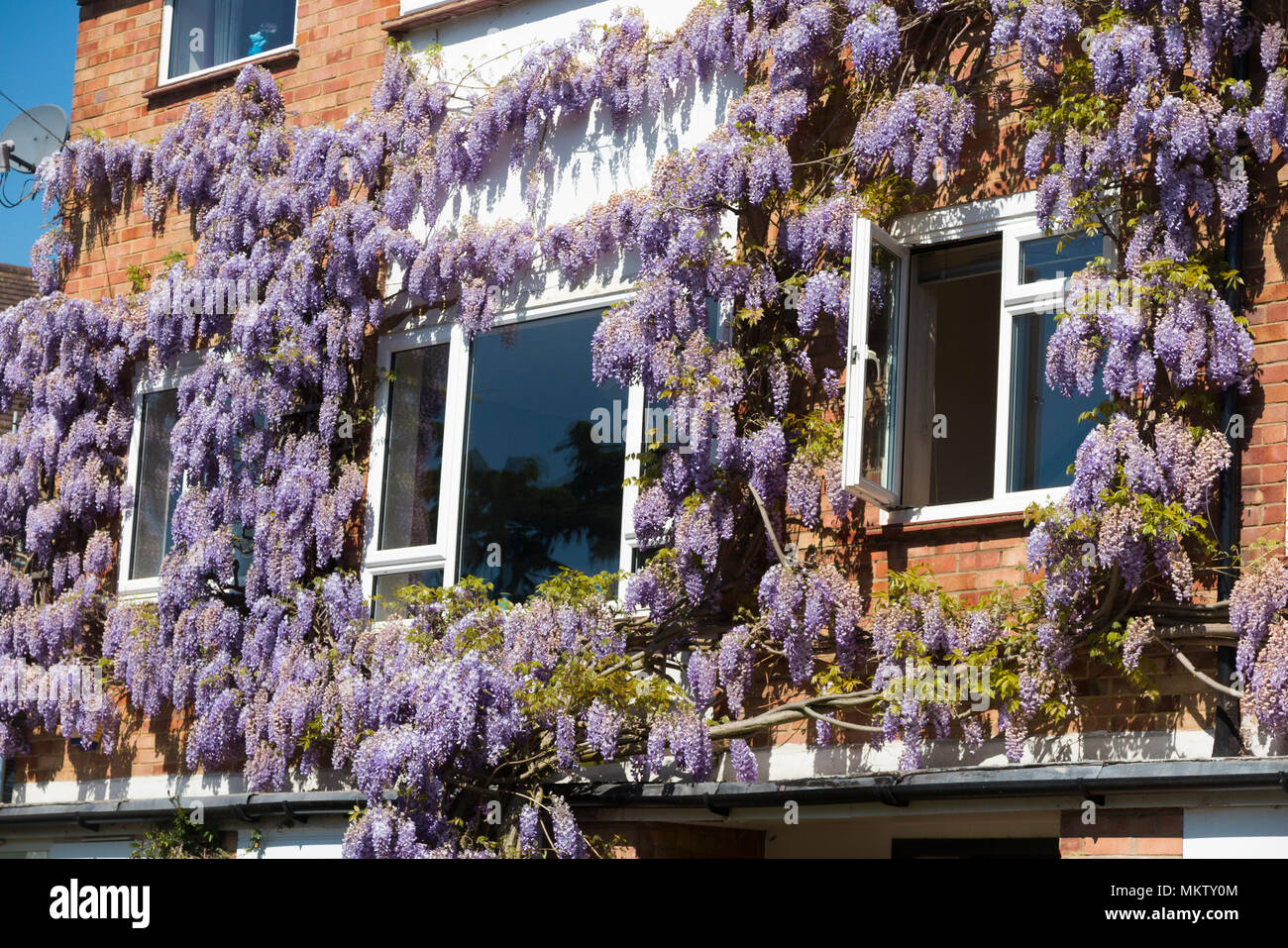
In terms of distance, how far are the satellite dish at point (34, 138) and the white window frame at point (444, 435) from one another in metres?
3.42

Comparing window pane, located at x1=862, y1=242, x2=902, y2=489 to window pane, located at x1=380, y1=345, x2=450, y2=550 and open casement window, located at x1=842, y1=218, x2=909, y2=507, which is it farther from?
window pane, located at x1=380, y1=345, x2=450, y2=550

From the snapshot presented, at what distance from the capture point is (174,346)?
440 inches

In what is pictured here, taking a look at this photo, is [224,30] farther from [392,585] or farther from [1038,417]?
[1038,417]

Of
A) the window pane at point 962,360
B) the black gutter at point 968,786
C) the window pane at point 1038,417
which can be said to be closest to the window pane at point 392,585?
the black gutter at point 968,786

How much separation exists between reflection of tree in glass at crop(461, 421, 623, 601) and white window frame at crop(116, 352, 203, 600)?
2.47 m

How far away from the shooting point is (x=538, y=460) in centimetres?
961

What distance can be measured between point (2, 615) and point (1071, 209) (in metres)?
7.20

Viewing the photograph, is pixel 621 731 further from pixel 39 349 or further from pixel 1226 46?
pixel 39 349

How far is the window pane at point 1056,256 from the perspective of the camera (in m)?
7.88

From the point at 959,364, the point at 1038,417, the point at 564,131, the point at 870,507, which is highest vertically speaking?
the point at 564,131

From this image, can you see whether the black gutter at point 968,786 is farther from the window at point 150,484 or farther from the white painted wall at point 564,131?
the window at point 150,484

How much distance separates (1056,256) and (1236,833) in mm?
2670

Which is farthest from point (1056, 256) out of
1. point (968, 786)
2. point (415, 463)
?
point (415, 463)

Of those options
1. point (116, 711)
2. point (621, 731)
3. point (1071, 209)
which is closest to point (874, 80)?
point (1071, 209)
